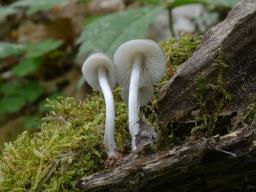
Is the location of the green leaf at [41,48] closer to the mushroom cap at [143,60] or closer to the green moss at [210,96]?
the mushroom cap at [143,60]

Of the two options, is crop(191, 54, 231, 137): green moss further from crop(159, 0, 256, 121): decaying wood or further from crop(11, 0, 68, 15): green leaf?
crop(11, 0, 68, 15): green leaf

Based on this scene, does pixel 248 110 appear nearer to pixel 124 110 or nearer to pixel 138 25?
pixel 124 110

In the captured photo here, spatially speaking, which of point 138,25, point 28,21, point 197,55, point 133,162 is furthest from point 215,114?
point 28,21

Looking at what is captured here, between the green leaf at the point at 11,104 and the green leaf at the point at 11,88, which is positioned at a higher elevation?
the green leaf at the point at 11,88

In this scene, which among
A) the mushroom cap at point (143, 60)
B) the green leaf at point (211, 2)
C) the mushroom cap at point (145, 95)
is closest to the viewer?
the mushroom cap at point (143, 60)

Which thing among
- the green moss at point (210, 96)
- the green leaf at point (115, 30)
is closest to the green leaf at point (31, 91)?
the green leaf at point (115, 30)

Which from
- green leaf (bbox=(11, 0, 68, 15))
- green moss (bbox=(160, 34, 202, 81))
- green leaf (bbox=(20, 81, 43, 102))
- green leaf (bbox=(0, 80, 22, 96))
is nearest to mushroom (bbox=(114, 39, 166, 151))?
green moss (bbox=(160, 34, 202, 81))

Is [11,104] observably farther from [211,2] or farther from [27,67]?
[211,2]
